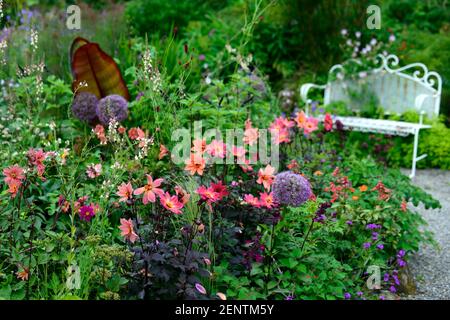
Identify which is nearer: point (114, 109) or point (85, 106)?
point (114, 109)

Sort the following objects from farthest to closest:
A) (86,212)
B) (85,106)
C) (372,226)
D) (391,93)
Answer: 1. (391,93)
2. (85,106)
3. (372,226)
4. (86,212)

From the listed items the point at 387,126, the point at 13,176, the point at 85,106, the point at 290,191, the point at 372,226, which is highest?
the point at 85,106

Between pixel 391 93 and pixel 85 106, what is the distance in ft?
13.5

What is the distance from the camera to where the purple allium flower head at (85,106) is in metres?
4.25

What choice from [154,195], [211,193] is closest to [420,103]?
[211,193]

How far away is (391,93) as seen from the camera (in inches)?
283

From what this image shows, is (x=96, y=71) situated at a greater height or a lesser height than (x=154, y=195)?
greater

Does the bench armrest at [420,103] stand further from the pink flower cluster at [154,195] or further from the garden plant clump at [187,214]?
the pink flower cluster at [154,195]

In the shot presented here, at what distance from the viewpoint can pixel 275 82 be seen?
8281 mm

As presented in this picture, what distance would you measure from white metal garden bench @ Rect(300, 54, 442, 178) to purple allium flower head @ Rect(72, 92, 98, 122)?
9.77 ft

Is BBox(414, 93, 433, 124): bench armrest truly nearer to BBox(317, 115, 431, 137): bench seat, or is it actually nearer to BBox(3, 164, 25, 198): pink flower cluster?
BBox(317, 115, 431, 137): bench seat

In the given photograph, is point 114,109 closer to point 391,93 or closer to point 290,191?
point 290,191

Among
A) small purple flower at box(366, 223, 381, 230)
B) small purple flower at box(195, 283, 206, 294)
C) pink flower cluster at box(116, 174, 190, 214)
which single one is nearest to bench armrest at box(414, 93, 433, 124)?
small purple flower at box(366, 223, 381, 230)
